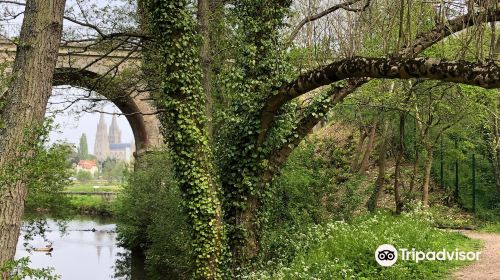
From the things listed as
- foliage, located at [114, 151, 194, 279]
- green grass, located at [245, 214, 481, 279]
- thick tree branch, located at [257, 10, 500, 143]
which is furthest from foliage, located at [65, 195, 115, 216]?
thick tree branch, located at [257, 10, 500, 143]

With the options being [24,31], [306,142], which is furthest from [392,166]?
[24,31]

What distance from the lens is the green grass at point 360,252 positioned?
26.7 feet

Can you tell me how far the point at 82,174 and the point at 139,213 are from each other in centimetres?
8110

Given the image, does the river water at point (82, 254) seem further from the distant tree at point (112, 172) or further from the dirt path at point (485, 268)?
the distant tree at point (112, 172)

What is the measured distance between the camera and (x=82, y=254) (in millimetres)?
23719

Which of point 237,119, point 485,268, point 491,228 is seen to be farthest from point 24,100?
point 491,228

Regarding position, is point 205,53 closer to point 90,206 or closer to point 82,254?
point 82,254

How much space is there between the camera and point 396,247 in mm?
8898

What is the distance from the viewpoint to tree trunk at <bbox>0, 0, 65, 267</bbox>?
729 cm

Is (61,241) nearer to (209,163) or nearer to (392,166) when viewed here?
(392,166)

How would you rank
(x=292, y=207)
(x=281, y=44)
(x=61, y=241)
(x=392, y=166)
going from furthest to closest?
(x=61, y=241)
(x=392, y=166)
(x=292, y=207)
(x=281, y=44)

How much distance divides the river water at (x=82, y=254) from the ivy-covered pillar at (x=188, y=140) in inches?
280

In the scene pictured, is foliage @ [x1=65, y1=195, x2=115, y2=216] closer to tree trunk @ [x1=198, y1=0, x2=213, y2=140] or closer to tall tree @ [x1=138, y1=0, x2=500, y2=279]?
tree trunk @ [x1=198, y1=0, x2=213, y2=140]

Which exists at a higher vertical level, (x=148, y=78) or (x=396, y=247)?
(x=148, y=78)
